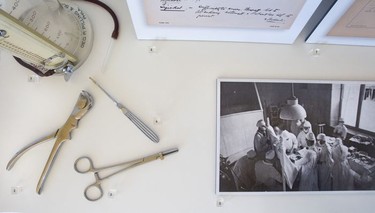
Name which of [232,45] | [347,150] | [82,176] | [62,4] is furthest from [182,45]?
[347,150]

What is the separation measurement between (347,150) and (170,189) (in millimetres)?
521

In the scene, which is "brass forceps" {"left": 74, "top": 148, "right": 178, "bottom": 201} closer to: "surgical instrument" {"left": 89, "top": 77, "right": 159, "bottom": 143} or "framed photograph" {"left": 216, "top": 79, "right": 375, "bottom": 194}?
"surgical instrument" {"left": 89, "top": 77, "right": 159, "bottom": 143}

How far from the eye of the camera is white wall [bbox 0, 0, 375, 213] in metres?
0.76

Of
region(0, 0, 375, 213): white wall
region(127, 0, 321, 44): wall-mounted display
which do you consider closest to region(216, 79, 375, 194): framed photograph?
region(0, 0, 375, 213): white wall

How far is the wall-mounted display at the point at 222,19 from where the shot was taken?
69 cm

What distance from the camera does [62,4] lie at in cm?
79

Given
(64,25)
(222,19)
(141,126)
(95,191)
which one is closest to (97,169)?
(95,191)

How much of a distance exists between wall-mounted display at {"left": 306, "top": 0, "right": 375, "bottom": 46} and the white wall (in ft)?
0.12

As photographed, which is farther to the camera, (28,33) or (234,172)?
(234,172)

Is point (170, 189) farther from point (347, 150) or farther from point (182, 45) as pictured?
point (347, 150)

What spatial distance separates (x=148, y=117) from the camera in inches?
30.9

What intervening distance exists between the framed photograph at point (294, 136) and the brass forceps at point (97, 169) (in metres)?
0.18

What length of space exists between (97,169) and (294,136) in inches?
22.1

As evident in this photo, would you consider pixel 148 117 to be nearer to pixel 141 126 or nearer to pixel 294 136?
pixel 141 126
